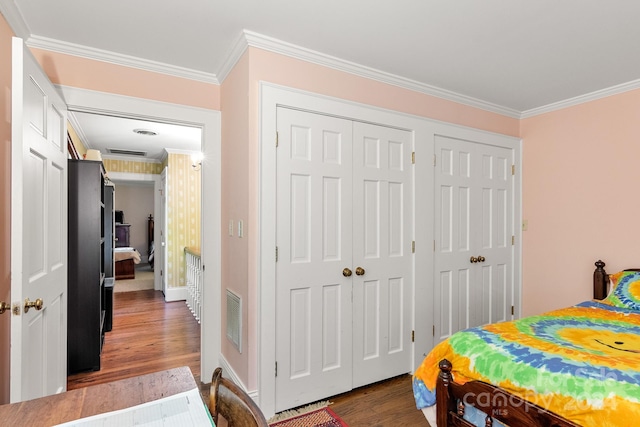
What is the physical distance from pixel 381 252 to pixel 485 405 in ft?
4.23

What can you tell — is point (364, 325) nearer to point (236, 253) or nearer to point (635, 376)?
point (236, 253)

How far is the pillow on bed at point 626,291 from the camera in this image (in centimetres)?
246

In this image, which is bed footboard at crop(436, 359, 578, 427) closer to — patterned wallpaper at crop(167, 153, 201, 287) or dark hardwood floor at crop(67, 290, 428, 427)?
dark hardwood floor at crop(67, 290, 428, 427)

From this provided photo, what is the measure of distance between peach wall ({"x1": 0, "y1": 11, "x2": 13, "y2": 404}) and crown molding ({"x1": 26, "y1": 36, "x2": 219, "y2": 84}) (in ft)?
1.16

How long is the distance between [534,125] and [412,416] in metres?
2.92

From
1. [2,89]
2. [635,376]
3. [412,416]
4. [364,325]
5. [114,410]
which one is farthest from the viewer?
[364,325]

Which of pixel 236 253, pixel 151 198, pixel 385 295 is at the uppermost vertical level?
pixel 151 198

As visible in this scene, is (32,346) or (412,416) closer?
(32,346)

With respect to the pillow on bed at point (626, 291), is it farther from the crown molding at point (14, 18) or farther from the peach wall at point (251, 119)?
the crown molding at point (14, 18)

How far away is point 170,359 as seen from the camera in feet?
10.5

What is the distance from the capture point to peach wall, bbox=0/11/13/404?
5.73ft

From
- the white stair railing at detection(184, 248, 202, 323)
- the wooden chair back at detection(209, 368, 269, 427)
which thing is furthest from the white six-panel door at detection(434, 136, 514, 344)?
the white stair railing at detection(184, 248, 202, 323)

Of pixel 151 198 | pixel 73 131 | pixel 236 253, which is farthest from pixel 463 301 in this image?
pixel 151 198

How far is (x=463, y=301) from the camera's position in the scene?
3.16m
